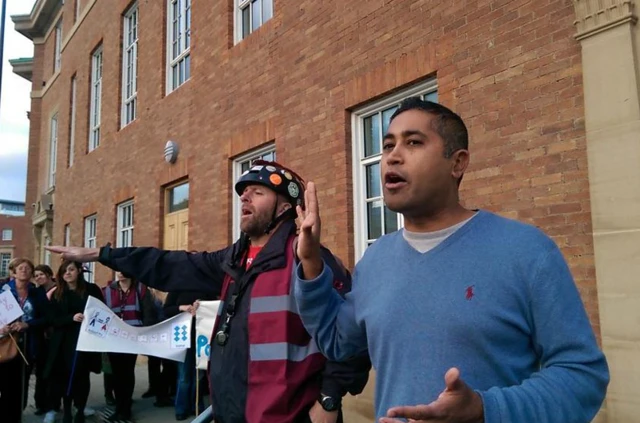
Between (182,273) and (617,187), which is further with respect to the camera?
(617,187)

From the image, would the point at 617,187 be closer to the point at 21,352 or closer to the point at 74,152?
the point at 21,352

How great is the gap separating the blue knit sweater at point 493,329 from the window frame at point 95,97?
47.6 feet

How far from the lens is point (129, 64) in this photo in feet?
42.2

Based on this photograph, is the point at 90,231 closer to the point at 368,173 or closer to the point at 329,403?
the point at 368,173

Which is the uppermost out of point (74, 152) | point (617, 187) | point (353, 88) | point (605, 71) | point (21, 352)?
point (74, 152)

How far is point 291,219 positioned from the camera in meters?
3.11

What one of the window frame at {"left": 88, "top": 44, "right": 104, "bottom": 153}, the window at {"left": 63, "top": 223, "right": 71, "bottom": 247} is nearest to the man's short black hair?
the window frame at {"left": 88, "top": 44, "right": 104, "bottom": 153}

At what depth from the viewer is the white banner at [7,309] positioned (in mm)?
5805

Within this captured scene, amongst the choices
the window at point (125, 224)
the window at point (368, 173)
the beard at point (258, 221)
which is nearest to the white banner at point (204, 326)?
the window at point (368, 173)

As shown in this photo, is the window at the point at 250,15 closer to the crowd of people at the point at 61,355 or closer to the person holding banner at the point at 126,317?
the person holding banner at the point at 126,317

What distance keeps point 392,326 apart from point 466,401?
37 centimetres

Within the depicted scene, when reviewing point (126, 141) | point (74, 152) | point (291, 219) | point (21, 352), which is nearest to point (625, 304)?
point (291, 219)

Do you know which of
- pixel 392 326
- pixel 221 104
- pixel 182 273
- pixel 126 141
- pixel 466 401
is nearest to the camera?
pixel 466 401

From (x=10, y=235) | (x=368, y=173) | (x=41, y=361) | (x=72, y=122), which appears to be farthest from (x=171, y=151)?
(x=10, y=235)
